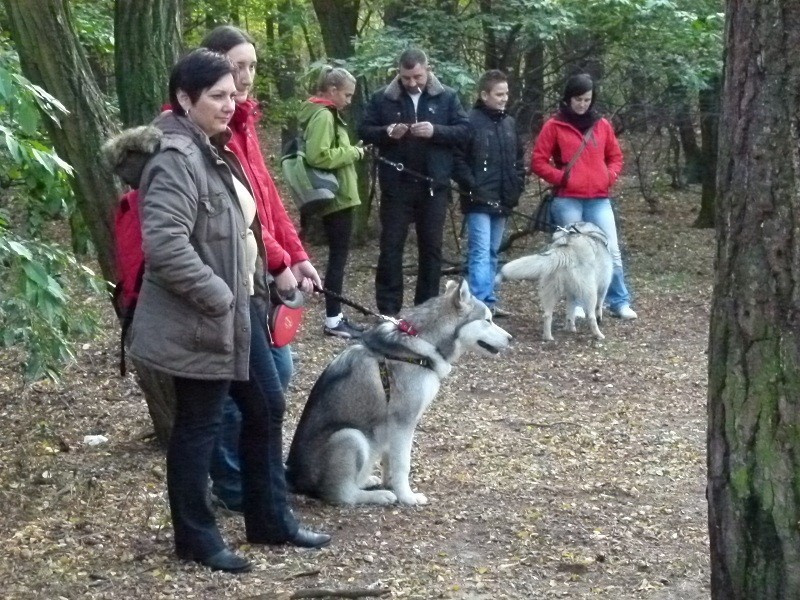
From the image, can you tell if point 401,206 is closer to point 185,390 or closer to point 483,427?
point 483,427

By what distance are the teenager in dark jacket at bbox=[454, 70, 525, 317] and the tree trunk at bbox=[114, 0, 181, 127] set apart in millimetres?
4120

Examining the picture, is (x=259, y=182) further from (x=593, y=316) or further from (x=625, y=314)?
(x=625, y=314)

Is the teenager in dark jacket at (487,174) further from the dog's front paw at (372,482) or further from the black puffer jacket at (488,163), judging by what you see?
the dog's front paw at (372,482)

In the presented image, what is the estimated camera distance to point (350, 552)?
15.6ft

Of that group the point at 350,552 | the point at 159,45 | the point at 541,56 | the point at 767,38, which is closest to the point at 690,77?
the point at 541,56

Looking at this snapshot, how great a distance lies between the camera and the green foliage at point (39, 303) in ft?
14.1

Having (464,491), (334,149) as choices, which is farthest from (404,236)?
(464,491)

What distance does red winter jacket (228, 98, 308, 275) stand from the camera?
15.0 feet

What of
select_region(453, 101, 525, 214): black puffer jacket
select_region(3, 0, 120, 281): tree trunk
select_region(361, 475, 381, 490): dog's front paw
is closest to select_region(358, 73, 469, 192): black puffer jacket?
select_region(453, 101, 525, 214): black puffer jacket

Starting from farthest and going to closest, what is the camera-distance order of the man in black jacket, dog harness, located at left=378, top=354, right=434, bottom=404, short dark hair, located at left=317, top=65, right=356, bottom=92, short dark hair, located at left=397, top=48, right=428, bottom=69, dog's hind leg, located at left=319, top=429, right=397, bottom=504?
1. the man in black jacket
2. short dark hair, located at left=397, top=48, right=428, bottom=69
3. short dark hair, located at left=317, top=65, right=356, bottom=92
4. dog harness, located at left=378, top=354, right=434, bottom=404
5. dog's hind leg, located at left=319, top=429, right=397, bottom=504

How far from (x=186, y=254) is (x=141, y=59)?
2375mm

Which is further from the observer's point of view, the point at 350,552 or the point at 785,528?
the point at 350,552

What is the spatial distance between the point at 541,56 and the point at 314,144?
15.0ft

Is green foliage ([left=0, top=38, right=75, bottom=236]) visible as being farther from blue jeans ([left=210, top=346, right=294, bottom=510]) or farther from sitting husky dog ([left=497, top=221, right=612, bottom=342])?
sitting husky dog ([left=497, top=221, right=612, bottom=342])
